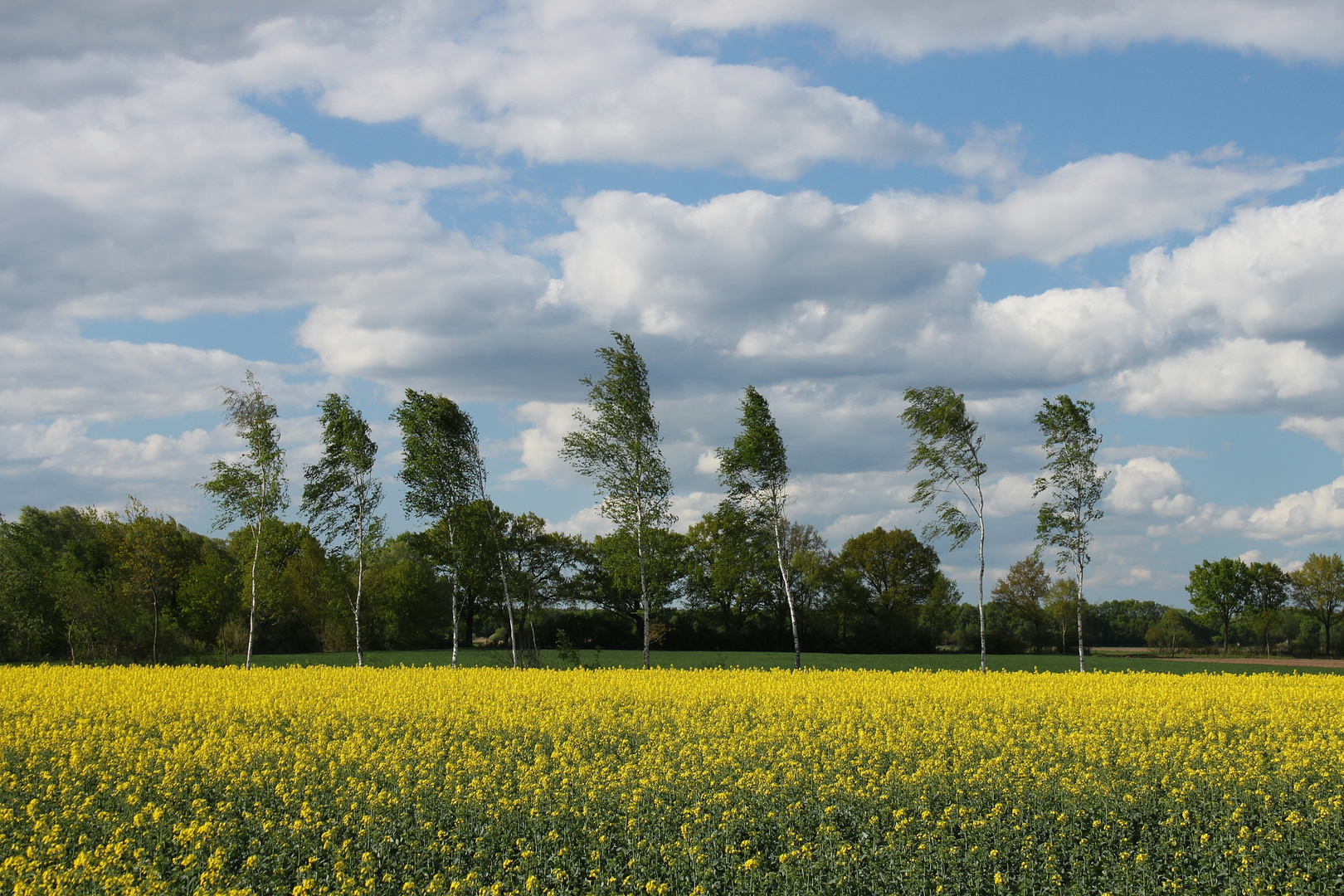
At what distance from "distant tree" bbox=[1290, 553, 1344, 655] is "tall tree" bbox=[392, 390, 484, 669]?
223 ft

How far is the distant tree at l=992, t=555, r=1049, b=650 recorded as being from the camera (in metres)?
72.4

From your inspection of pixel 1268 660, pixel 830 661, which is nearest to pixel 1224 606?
pixel 1268 660

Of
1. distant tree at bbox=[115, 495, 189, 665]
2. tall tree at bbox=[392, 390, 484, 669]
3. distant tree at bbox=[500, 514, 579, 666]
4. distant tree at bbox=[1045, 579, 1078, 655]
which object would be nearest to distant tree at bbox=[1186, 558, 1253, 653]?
distant tree at bbox=[1045, 579, 1078, 655]

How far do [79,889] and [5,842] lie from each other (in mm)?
3208

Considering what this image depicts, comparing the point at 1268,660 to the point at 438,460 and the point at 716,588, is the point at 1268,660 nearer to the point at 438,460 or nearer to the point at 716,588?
the point at 716,588

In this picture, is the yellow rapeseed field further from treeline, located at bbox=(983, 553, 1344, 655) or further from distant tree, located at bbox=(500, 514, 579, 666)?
treeline, located at bbox=(983, 553, 1344, 655)

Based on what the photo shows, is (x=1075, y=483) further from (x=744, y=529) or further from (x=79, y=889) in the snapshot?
(x=79, y=889)

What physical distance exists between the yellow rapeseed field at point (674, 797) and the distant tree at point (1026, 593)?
5685 cm

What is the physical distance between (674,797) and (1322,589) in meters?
79.8

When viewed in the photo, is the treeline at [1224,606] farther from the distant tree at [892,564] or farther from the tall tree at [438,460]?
the tall tree at [438,460]

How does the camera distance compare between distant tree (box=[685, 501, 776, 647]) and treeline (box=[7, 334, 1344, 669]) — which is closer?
treeline (box=[7, 334, 1344, 669])

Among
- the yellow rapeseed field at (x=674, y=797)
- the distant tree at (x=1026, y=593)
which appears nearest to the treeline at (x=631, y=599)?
the distant tree at (x=1026, y=593)

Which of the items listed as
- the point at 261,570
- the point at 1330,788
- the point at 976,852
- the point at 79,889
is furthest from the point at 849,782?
the point at 261,570

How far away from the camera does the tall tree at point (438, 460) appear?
38906 mm
